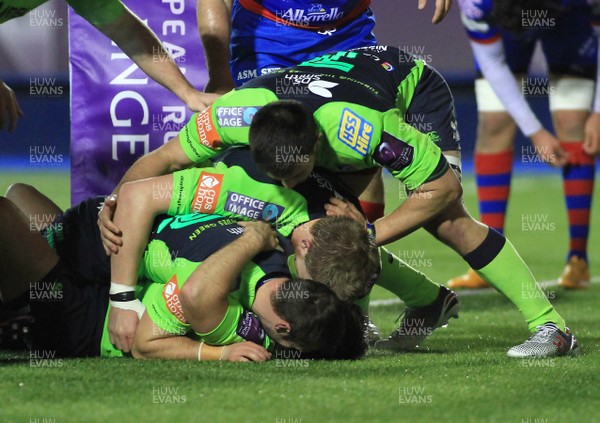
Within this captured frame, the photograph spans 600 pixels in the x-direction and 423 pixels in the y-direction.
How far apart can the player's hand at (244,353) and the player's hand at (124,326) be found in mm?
356

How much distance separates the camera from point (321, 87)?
453cm

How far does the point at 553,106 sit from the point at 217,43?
3300 mm

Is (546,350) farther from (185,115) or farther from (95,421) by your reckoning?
(185,115)

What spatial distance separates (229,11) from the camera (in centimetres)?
561

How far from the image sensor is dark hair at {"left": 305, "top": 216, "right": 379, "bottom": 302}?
4.08 m

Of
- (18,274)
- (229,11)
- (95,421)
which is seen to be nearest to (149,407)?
(95,421)

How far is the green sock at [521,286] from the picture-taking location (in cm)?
463

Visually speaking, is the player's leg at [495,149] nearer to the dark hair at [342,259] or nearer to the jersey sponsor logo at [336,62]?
the jersey sponsor logo at [336,62]

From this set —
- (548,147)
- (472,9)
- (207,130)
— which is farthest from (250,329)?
(472,9)

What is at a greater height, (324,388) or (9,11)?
(9,11)

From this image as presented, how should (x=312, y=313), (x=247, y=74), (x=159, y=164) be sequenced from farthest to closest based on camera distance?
(x=247, y=74) → (x=159, y=164) → (x=312, y=313)

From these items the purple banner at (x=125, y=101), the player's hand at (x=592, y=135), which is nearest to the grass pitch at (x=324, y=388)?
the purple banner at (x=125, y=101)

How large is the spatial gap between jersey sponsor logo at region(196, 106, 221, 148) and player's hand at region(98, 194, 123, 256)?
1.30 feet

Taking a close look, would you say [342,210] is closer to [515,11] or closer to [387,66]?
[387,66]
